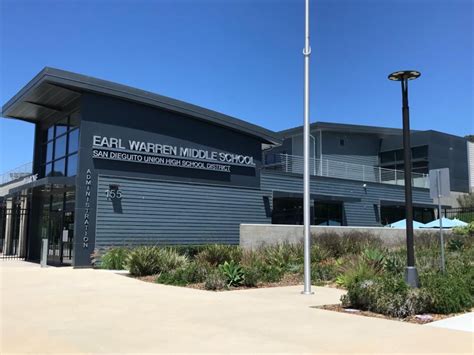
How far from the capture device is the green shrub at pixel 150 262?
16.4 m

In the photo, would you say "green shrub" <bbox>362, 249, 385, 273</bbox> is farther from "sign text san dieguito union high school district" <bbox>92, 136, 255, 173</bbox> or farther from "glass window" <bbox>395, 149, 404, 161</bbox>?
"glass window" <bbox>395, 149, 404, 161</bbox>

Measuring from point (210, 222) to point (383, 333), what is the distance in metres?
17.6

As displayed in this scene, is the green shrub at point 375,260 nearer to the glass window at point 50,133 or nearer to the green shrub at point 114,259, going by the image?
the green shrub at point 114,259

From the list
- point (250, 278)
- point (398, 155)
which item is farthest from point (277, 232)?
point (398, 155)

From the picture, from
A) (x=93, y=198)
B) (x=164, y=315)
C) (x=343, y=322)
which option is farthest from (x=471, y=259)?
(x=93, y=198)

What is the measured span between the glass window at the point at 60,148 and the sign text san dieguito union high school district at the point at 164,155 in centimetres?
339

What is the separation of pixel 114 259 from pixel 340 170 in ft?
62.7

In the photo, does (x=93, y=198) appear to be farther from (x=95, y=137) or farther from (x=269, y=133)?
(x=269, y=133)

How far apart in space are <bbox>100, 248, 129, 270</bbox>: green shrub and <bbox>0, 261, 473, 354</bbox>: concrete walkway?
665cm

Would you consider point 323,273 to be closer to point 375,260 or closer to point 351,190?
point 375,260

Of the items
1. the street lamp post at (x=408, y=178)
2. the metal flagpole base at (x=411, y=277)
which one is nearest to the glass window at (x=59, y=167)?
the street lamp post at (x=408, y=178)

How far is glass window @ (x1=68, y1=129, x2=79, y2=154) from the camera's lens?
2233cm

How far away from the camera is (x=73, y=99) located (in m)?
22.5

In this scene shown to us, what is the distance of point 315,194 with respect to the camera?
2967 centimetres
